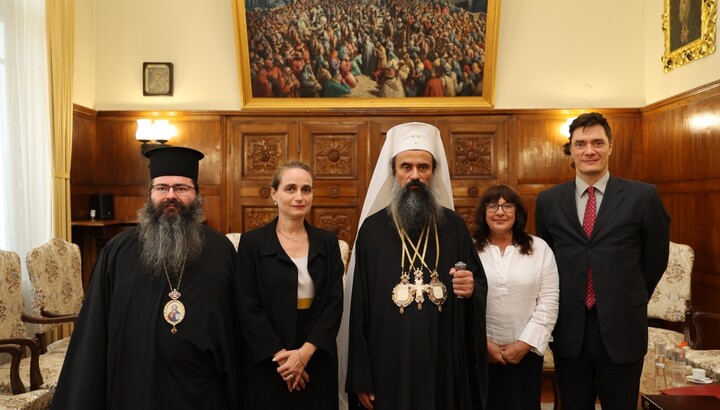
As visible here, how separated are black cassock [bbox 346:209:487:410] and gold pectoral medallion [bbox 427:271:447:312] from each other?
0.02m

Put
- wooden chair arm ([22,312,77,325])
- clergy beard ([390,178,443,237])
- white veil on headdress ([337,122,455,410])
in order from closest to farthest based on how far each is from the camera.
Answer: clergy beard ([390,178,443,237])
white veil on headdress ([337,122,455,410])
wooden chair arm ([22,312,77,325])

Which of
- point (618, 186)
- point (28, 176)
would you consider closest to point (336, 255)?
point (618, 186)

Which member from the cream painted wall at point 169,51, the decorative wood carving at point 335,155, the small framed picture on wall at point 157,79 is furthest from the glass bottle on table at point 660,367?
the small framed picture on wall at point 157,79

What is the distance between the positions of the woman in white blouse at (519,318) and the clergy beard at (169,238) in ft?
5.16

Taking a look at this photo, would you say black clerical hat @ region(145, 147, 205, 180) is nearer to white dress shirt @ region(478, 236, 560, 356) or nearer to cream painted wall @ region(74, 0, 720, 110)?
white dress shirt @ region(478, 236, 560, 356)

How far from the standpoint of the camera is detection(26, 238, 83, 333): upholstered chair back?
478 centimetres

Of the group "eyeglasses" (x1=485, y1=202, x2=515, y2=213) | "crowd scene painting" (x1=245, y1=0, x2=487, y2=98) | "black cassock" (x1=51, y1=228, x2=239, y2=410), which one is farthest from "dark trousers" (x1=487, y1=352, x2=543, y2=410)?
"crowd scene painting" (x1=245, y1=0, x2=487, y2=98)

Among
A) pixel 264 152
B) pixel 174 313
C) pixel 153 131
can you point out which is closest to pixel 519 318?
pixel 174 313

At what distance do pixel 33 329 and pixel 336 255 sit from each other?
3.90 m

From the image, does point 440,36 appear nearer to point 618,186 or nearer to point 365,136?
point 365,136

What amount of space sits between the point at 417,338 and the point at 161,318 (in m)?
1.23

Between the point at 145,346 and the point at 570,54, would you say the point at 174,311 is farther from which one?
the point at 570,54

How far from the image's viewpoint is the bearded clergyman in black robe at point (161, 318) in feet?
8.07

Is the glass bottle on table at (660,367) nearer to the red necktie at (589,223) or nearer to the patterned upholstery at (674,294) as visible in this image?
the patterned upholstery at (674,294)
